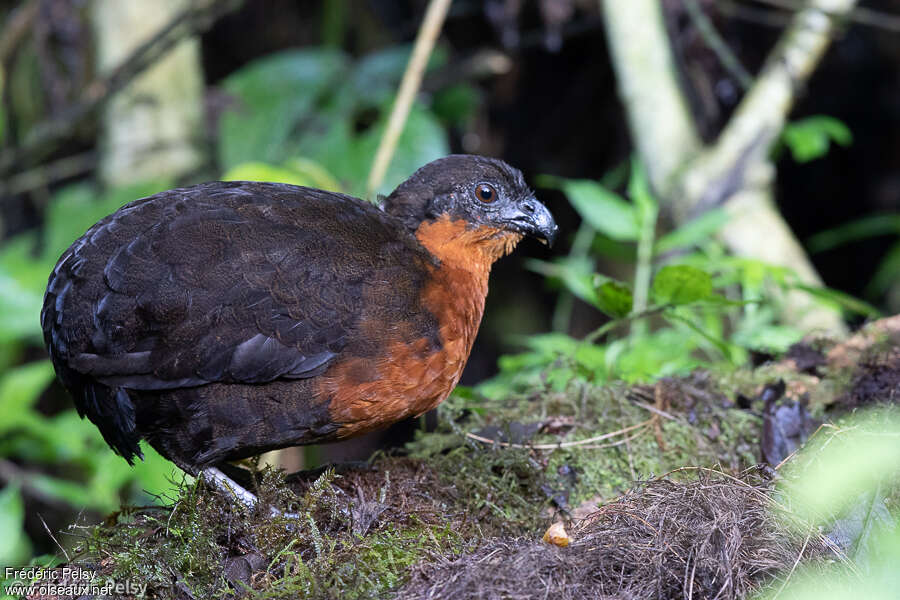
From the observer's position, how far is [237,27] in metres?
7.65

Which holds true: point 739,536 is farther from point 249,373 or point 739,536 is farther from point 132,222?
point 132,222

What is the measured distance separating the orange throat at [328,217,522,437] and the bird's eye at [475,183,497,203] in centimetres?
11

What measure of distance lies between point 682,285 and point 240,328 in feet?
5.35

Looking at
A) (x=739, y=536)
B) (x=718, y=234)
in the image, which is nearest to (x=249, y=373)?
(x=739, y=536)

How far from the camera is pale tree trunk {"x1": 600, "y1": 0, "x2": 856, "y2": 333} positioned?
4.56m

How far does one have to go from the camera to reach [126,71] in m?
5.02

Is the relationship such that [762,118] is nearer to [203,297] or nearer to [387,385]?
[387,385]

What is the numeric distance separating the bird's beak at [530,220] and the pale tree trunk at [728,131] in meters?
1.79

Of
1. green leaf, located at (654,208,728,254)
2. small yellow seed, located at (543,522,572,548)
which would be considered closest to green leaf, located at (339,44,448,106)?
green leaf, located at (654,208,728,254)

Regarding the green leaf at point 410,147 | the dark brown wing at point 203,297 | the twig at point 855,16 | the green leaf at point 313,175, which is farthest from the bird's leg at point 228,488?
the twig at point 855,16

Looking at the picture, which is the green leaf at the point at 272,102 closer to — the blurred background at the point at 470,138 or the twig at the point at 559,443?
the blurred background at the point at 470,138

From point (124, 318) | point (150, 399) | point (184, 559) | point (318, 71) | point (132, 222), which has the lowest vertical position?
point (184, 559)

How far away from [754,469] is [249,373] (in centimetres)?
150

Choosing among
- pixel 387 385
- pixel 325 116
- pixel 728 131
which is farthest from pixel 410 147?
pixel 387 385
